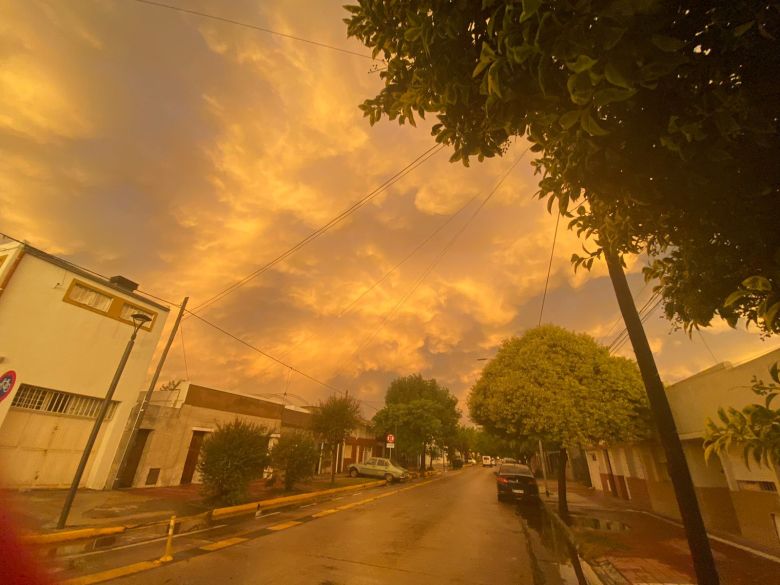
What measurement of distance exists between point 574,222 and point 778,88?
146cm

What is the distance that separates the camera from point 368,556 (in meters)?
7.52

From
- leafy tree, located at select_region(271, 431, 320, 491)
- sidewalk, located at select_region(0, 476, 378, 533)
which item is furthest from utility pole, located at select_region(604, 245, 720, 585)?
leafy tree, located at select_region(271, 431, 320, 491)

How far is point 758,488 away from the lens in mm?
9359

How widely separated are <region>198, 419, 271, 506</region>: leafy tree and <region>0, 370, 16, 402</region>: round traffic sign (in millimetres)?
6686

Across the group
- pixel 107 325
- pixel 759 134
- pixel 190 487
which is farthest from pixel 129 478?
pixel 759 134

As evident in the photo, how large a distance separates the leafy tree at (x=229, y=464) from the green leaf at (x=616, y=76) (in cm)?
1489

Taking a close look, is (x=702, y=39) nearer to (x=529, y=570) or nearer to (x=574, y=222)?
(x=574, y=222)

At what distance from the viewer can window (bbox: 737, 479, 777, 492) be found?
29.5 ft

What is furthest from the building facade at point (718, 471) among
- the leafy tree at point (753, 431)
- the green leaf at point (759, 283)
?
the green leaf at point (759, 283)

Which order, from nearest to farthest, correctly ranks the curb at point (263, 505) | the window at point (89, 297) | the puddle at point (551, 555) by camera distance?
1. the puddle at point (551, 555)
2. the curb at point (263, 505)
3. the window at point (89, 297)

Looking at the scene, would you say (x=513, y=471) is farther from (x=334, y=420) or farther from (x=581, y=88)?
(x=581, y=88)

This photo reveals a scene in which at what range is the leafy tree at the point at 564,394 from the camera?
506 inches

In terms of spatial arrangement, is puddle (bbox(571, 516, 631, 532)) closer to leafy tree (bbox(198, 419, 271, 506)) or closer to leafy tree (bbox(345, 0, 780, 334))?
leafy tree (bbox(345, 0, 780, 334))

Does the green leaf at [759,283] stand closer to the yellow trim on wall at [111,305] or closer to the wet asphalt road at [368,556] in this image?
the wet asphalt road at [368,556]
